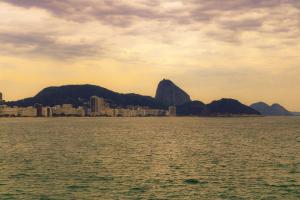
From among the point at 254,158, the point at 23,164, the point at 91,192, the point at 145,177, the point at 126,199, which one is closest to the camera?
the point at 126,199

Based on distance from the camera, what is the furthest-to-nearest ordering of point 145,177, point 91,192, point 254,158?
point 254,158
point 145,177
point 91,192

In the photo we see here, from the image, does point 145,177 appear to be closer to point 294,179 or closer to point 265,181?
point 265,181

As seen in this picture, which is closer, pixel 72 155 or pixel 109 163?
pixel 109 163

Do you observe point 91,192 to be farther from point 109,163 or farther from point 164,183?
point 109,163

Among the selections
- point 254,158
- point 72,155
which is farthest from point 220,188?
point 72,155

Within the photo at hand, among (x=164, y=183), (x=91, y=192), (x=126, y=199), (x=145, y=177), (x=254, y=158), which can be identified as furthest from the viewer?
(x=254, y=158)

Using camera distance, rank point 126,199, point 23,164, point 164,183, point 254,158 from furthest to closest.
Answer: point 254,158, point 23,164, point 164,183, point 126,199

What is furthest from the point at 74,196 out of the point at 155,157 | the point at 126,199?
the point at 155,157

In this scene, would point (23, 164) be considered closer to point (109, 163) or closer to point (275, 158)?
point (109, 163)

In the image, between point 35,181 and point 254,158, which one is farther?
point 254,158
